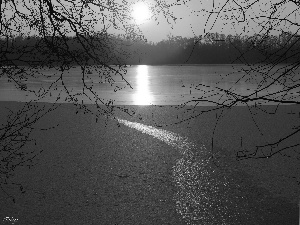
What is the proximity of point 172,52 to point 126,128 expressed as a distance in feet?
208

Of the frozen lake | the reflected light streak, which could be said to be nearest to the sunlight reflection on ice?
the frozen lake

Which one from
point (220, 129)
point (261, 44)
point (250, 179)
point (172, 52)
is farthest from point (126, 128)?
point (172, 52)

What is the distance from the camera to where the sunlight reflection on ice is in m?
8.28

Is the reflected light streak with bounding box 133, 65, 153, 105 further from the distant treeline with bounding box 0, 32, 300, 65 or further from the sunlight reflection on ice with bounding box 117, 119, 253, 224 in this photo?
the distant treeline with bounding box 0, 32, 300, 65

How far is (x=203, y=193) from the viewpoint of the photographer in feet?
31.5

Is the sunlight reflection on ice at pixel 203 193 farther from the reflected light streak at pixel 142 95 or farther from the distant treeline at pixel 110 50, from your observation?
the reflected light streak at pixel 142 95

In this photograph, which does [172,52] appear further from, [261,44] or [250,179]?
[261,44]

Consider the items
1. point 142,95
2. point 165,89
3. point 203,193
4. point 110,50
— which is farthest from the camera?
point 165,89

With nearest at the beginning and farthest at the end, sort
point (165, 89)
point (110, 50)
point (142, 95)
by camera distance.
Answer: point (110, 50) → point (142, 95) → point (165, 89)

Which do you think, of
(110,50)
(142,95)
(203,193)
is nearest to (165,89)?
(142,95)

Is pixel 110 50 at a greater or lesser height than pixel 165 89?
greater

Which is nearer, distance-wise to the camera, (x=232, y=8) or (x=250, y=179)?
(x=232, y=8)

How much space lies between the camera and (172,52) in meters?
78.9

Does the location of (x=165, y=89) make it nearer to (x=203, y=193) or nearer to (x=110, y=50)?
(x=203, y=193)
